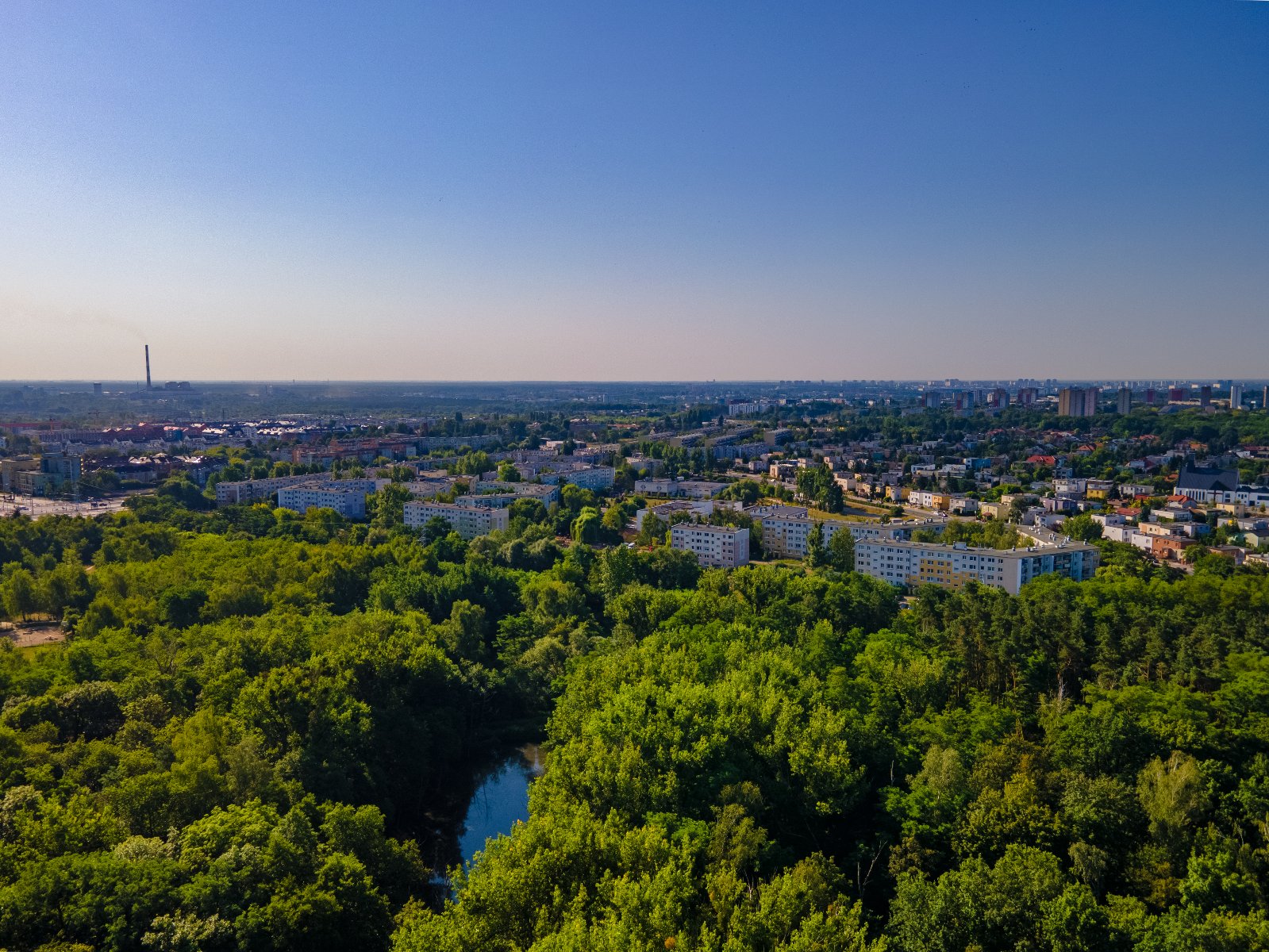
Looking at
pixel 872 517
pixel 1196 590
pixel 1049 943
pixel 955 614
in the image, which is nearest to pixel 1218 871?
pixel 1049 943

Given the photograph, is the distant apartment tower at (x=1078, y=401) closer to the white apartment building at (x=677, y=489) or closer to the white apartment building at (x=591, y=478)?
the white apartment building at (x=677, y=489)

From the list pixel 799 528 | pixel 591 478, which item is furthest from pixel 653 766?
pixel 591 478

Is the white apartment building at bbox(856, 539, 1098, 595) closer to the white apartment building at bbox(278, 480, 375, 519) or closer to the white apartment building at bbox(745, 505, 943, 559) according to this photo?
the white apartment building at bbox(745, 505, 943, 559)

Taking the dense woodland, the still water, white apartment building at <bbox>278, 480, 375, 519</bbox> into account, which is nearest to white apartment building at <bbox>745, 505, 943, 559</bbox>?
the dense woodland

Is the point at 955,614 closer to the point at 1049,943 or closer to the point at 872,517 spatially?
the point at 1049,943

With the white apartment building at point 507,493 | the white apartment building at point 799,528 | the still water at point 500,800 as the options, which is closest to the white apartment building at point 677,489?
the white apartment building at point 507,493

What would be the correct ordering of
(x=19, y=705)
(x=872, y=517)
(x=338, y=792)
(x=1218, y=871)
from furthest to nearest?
(x=872, y=517), (x=19, y=705), (x=338, y=792), (x=1218, y=871)

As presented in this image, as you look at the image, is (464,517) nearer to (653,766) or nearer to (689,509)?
(689,509)
